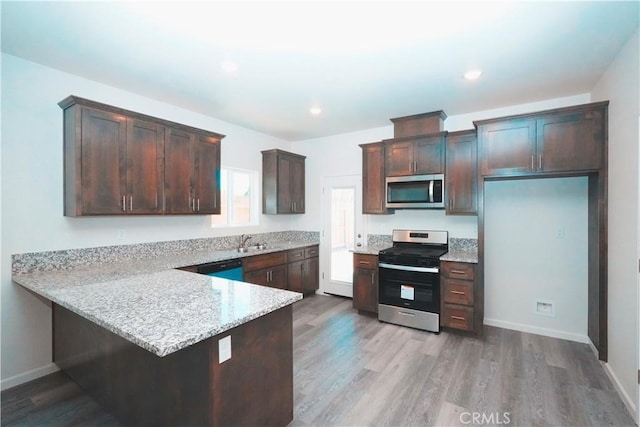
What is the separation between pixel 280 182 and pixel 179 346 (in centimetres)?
384

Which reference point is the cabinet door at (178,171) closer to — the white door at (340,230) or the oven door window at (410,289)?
the white door at (340,230)

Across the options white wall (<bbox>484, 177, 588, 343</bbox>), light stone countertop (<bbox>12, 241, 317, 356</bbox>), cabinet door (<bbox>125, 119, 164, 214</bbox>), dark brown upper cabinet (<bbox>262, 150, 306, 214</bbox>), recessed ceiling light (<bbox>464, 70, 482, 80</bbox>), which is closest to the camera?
light stone countertop (<bbox>12, 241, 317, 356</bbox>)

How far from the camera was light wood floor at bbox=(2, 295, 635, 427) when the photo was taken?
212 centimetres

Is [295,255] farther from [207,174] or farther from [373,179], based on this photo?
[207,174]

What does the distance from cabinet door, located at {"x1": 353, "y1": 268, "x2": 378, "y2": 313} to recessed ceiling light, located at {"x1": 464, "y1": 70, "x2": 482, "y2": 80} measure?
8.26 feet

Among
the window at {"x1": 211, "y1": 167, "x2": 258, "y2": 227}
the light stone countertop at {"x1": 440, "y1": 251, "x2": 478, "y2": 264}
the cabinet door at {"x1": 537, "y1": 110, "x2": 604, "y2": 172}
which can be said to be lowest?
the light stone countertop at {"x1": 440, "y1": 251, "x2": 478, "y2": 264}

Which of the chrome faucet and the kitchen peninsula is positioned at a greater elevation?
the chrome faucet

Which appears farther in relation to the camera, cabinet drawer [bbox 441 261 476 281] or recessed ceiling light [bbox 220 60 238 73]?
cabinet drawer [bbox 441 261 476 281]

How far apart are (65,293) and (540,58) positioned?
4.05m

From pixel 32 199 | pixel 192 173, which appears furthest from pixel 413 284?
pixel 32 199

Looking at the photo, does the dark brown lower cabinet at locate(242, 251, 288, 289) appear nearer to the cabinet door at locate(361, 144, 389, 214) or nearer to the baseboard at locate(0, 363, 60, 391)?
the cabinet door at locate(361, 144, 389, 214)

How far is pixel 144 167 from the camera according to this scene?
10.1 feet

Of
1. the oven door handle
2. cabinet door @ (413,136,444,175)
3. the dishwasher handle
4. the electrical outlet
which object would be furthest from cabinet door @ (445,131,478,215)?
the dishwasher handle

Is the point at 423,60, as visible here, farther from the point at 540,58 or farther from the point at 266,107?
the point at 266,107
